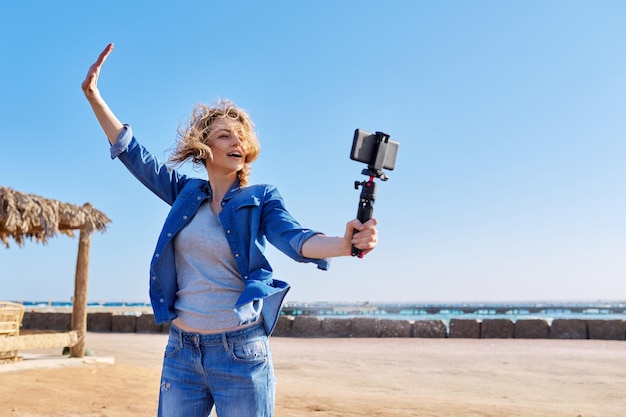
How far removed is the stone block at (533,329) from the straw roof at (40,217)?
33.6 feet

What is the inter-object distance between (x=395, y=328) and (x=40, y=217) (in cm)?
999

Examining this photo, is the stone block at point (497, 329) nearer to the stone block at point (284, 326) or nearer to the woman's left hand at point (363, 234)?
the stone block at point (284, 326)

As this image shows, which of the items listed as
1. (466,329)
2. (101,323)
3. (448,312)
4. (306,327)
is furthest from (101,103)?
(448,312)

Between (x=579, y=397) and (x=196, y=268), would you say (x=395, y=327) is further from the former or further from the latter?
(x=196, y=268)

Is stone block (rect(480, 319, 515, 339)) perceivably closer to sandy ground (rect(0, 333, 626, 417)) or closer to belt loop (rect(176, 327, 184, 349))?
sandy ground (rect(0, 333, 626, 417))

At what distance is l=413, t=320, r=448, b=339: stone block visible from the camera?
607 inches

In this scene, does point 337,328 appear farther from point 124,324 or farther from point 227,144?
point 227,144

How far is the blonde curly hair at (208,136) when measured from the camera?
89.1 inches

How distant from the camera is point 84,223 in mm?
9133

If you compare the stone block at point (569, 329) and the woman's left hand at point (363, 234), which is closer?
the woman's left hand at point (363, 234)

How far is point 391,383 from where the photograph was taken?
783 cm

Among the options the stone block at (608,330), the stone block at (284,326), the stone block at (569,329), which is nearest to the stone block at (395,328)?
the stone block at (284,326)

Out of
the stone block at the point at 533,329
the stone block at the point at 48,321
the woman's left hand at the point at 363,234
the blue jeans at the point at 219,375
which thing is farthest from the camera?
the stone block at the point at 48,321

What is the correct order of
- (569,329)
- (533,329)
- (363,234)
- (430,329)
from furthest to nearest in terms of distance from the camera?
(430,329) < (533,329) < (569,329) < (363,234)
